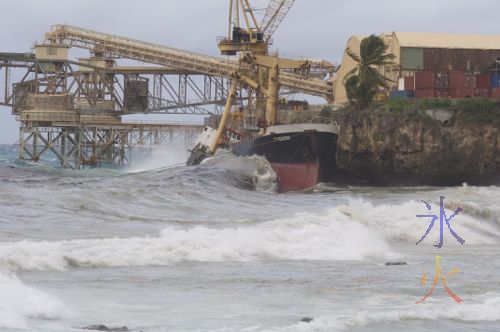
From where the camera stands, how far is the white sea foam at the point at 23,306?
1708 cm

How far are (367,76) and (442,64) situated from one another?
10.3 metres

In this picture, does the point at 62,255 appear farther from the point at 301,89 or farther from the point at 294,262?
the point at 301,89

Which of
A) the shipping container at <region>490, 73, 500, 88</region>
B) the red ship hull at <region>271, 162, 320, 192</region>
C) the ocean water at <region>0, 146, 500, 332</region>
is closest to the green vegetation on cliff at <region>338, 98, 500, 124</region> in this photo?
the red ship hull at <region>271, 162, 320, 192</region>

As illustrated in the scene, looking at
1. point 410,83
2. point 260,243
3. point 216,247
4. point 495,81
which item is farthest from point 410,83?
point 216,247

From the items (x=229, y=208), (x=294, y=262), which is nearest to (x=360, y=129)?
(x=229, y=208)

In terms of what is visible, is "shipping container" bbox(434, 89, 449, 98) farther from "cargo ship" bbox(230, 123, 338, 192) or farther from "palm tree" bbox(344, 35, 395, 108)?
"cargo ship" bbox(230, 123, 338, 192)

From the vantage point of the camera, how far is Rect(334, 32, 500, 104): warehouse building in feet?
260

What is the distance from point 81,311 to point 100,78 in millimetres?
95376

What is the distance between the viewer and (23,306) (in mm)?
17953

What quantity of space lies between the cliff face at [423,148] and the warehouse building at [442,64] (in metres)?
6.00

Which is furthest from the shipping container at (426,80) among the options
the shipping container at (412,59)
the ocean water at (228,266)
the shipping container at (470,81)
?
the ocean water at (228,266)

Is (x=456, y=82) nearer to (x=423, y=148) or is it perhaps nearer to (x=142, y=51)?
(x=423, y=148)

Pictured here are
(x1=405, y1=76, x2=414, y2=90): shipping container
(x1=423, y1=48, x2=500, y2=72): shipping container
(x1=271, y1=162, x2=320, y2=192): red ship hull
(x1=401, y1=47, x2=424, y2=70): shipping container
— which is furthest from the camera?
(x1=401, y1=47, x2=424, y2=70): shipping container
